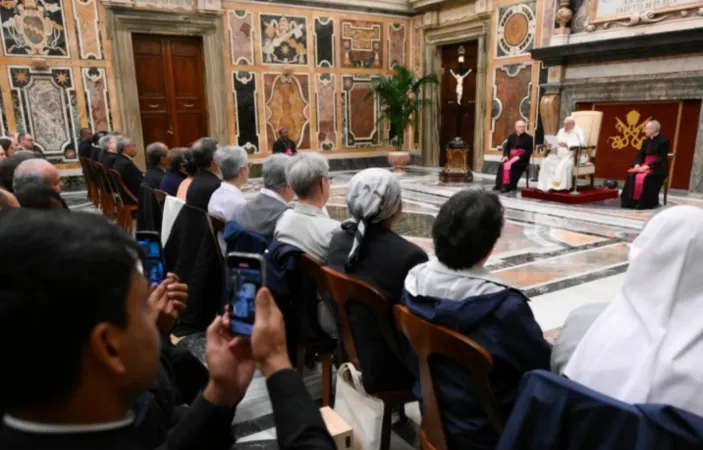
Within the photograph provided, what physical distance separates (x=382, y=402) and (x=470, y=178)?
296 inches

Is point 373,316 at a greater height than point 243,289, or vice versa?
point 243,289

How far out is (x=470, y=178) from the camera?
8820 mm

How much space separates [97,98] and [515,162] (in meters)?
6.77

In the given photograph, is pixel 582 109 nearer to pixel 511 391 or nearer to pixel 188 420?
pixel 511 391

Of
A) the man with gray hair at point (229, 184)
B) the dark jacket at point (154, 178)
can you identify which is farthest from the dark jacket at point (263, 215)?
the dark jacket at point (154, 178)

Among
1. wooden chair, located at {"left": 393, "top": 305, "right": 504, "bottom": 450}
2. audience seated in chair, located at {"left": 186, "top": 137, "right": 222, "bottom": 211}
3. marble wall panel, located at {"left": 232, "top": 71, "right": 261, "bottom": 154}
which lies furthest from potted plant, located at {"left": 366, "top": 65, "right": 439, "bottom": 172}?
wooden chair, located at {"left": 393, "top": 305, "right": 504, "bottom": 450}

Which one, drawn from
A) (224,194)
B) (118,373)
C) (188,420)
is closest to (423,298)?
(188,420)

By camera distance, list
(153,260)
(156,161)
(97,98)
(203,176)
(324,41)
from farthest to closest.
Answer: (324,41)
(97,98)
(156,161)
(203,176)
(153,260)

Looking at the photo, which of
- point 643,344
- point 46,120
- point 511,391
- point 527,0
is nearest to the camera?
point 643,344

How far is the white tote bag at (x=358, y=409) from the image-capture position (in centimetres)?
170

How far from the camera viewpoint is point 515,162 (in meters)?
7.62

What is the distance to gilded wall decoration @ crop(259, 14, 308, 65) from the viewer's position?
31.2 feet

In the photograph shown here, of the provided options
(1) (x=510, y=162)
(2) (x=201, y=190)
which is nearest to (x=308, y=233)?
(2) (x=201, y=190)

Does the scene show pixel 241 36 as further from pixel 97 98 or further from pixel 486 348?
pixel 486 348
